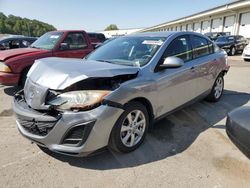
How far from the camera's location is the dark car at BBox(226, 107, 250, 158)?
223cm

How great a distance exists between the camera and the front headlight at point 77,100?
2.63 metres

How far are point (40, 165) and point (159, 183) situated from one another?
4.79ft

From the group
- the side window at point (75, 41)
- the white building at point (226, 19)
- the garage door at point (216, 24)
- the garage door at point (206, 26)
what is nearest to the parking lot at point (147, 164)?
the side window at point (75, 41)

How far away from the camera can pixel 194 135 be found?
150 inches

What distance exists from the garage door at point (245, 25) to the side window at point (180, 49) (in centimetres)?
2149

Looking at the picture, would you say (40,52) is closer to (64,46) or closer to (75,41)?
(64,46)

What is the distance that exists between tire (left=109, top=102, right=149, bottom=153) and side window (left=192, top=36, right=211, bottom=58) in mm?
1914

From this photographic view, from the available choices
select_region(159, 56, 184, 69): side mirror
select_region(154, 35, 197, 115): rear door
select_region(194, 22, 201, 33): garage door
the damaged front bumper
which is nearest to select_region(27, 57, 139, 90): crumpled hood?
the damaged front bumper

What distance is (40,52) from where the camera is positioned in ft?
20.4

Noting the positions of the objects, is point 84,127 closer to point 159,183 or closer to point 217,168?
point 159,183

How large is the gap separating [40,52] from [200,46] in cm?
400

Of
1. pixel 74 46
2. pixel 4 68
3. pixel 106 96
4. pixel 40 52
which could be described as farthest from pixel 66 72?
pixel 74 46

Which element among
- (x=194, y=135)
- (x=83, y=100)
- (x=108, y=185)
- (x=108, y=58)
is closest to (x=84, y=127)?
(x=83, y=100)

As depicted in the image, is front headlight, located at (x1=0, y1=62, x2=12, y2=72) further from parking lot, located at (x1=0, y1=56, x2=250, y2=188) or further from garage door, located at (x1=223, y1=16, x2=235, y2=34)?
garage door, located at (x1=223, y1=16, x2=235, y2=34)
